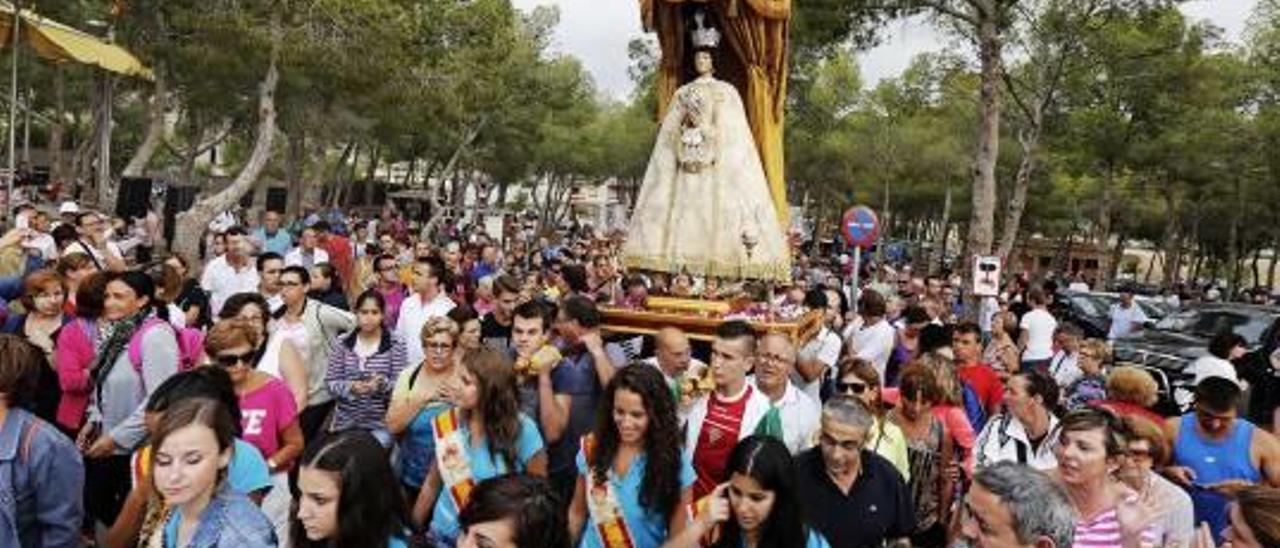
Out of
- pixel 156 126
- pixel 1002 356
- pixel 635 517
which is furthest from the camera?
pixel 156 126

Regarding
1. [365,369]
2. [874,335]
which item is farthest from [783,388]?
[874,335]

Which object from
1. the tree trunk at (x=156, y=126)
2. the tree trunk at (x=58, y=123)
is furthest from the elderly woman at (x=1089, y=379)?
the tree trunk at (x=58, y=123)

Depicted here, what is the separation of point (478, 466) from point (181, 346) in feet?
6.70

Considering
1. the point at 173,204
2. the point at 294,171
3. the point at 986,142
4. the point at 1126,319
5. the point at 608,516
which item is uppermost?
the point at 986,142

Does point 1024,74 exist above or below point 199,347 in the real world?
above

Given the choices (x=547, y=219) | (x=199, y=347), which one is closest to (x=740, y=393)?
(x=199, y=347)

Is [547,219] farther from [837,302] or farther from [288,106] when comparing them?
[837,302]

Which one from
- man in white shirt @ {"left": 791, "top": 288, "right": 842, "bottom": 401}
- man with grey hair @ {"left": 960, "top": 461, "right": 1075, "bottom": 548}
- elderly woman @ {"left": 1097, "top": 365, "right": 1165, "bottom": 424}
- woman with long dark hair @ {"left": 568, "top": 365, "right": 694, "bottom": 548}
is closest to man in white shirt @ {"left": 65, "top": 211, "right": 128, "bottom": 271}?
man in white shirt @ {"left": 791, "top": 288, "right": 842, "bottom": 401}

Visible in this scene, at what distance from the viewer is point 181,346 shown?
568 cm

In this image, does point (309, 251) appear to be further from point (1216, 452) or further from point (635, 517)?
point (1216, 452)

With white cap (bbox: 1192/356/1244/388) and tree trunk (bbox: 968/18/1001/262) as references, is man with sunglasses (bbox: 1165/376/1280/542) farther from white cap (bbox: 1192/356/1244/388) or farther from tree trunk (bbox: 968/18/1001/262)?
tree trunk (bbox: 968/18/1001/262)

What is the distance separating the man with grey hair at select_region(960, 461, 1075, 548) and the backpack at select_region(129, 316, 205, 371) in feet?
11.5

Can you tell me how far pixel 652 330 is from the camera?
29.6 feet

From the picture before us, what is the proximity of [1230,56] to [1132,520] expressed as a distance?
3409cm
